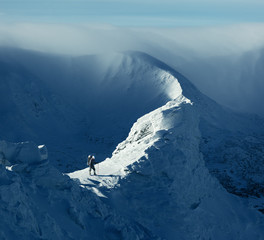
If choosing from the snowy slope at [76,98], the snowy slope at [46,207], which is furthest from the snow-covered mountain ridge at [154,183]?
the snowy slope at [76,98]

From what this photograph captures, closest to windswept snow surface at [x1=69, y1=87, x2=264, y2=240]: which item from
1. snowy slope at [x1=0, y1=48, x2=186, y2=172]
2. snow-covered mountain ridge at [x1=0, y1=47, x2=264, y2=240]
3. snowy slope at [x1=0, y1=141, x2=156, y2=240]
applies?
snow-covered mountain ridge at [x1=0, y1=47, x2=264, y2=240]

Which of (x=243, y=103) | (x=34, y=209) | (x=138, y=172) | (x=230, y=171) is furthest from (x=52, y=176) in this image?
(x=243, y=103)

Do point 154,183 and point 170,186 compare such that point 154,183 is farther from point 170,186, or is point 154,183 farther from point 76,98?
point 76,98

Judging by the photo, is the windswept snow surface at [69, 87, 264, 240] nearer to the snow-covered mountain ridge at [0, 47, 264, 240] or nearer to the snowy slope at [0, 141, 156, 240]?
the snow-covered mountain ridge at [0, 47, 264, 240]

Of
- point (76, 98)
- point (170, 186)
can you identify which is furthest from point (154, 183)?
point (76, 98)

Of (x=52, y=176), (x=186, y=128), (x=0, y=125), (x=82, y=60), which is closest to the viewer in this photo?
(x=52, y=176)

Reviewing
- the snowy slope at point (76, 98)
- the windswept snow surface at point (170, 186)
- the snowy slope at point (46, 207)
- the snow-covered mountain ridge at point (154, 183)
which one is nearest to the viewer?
the snowy slope at point (46, 207)

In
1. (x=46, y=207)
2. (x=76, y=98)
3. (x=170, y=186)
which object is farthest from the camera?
(x=76, y=98)

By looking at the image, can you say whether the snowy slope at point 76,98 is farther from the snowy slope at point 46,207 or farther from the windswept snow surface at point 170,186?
the snowy slope at point 46,207

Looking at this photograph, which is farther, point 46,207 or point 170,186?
point 170,186

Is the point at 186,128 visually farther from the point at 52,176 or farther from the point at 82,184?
the point at 52,176

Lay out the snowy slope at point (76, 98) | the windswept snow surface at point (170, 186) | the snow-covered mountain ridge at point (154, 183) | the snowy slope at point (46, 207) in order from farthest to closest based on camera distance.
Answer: the snowy slope at point (76, 98) < the windswept snow surface at point (170, 186) < the snow-covered mountain ridge at point (154, 183) < the snowy slope at point (46, 207)
